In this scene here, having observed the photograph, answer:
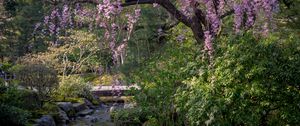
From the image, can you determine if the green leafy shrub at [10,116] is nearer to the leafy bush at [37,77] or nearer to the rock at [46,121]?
the rock at [46,121]

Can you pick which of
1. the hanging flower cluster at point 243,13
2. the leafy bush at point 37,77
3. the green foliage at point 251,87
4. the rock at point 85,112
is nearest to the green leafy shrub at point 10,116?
the leafy bush at point 37,77

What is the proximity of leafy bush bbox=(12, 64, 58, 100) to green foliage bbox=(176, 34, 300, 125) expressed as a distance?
8149 millimetres

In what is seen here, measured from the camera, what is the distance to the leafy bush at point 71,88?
1522cm

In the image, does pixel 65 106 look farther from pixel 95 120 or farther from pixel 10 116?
pixel 10 116

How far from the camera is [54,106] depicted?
1265cm

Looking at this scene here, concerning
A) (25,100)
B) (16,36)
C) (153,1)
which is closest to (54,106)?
(25,100)

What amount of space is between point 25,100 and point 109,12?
5.99 m

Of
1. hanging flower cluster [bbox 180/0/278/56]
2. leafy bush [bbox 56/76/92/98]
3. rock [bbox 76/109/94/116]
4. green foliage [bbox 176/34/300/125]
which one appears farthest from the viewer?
leafy bush [bbox 56/76/92/98]

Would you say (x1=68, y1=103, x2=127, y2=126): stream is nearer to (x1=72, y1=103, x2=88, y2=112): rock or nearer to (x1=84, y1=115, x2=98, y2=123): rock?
(x1=84, y1=115, x2=98, y2=123): rock

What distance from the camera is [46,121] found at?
10711 millimetres

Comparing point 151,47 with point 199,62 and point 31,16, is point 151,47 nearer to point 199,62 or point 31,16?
point 199,62

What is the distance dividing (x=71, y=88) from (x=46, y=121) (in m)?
4.89

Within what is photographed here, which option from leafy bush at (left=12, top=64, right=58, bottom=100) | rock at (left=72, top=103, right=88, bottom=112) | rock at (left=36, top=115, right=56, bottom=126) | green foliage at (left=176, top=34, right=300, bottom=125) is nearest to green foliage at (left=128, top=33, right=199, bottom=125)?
green foliage at (left=176, top=34, right=300, bottom=125)

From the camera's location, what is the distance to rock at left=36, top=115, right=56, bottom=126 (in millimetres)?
10477
